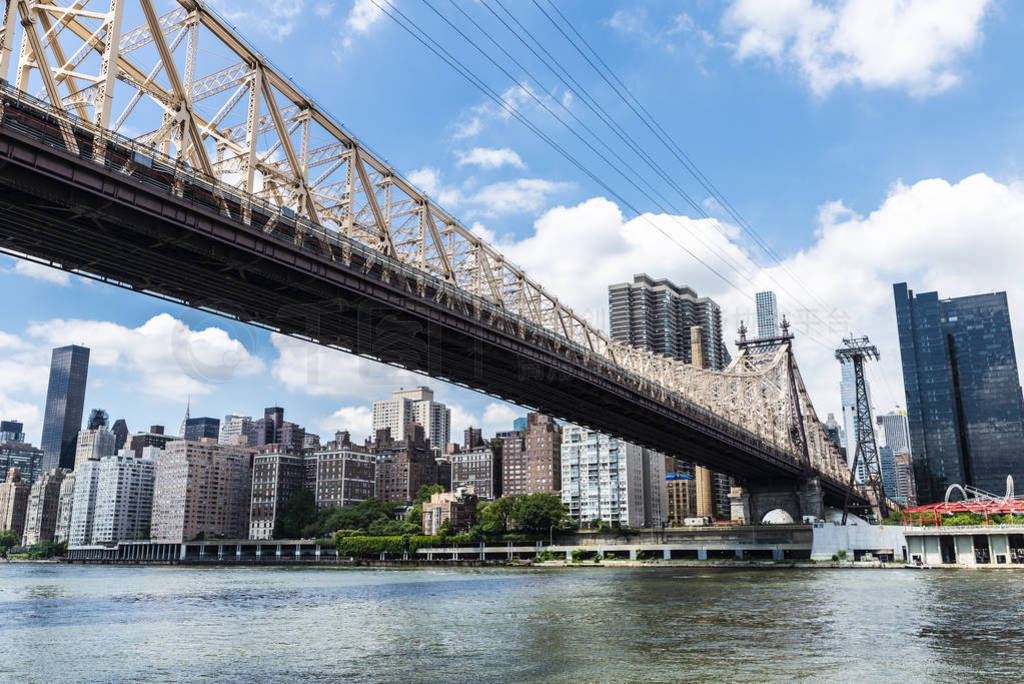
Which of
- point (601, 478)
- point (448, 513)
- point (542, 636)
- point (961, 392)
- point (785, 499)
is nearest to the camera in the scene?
point (542, 636)

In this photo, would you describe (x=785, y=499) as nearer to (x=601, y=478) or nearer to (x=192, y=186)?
(x=601, y=478)

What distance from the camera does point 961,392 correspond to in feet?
591

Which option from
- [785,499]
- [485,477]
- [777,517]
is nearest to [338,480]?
[485,477]

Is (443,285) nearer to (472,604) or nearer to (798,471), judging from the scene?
(472,604)

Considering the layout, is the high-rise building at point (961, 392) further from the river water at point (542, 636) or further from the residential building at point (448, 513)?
the river water at point (542, 636)

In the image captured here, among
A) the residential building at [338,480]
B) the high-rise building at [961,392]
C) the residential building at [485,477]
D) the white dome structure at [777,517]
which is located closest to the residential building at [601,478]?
the residential building at [485,477]

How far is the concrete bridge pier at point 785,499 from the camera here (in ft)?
328

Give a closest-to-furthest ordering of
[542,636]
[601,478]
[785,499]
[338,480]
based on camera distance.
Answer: [542,636] < [785,499] < [601,478] < [338,480]

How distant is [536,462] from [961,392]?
92.7 m

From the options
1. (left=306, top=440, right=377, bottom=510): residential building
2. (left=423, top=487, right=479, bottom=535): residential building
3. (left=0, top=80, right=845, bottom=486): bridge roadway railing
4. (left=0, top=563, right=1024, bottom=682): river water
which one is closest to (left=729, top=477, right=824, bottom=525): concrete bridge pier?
(left=0, top=563, right=1024, bottom=682): river water

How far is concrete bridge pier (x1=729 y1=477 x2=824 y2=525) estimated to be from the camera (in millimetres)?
99938

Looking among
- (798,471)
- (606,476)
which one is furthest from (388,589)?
(606,476)

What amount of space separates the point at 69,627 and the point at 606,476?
404ft

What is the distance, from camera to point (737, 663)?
79.1 ft
